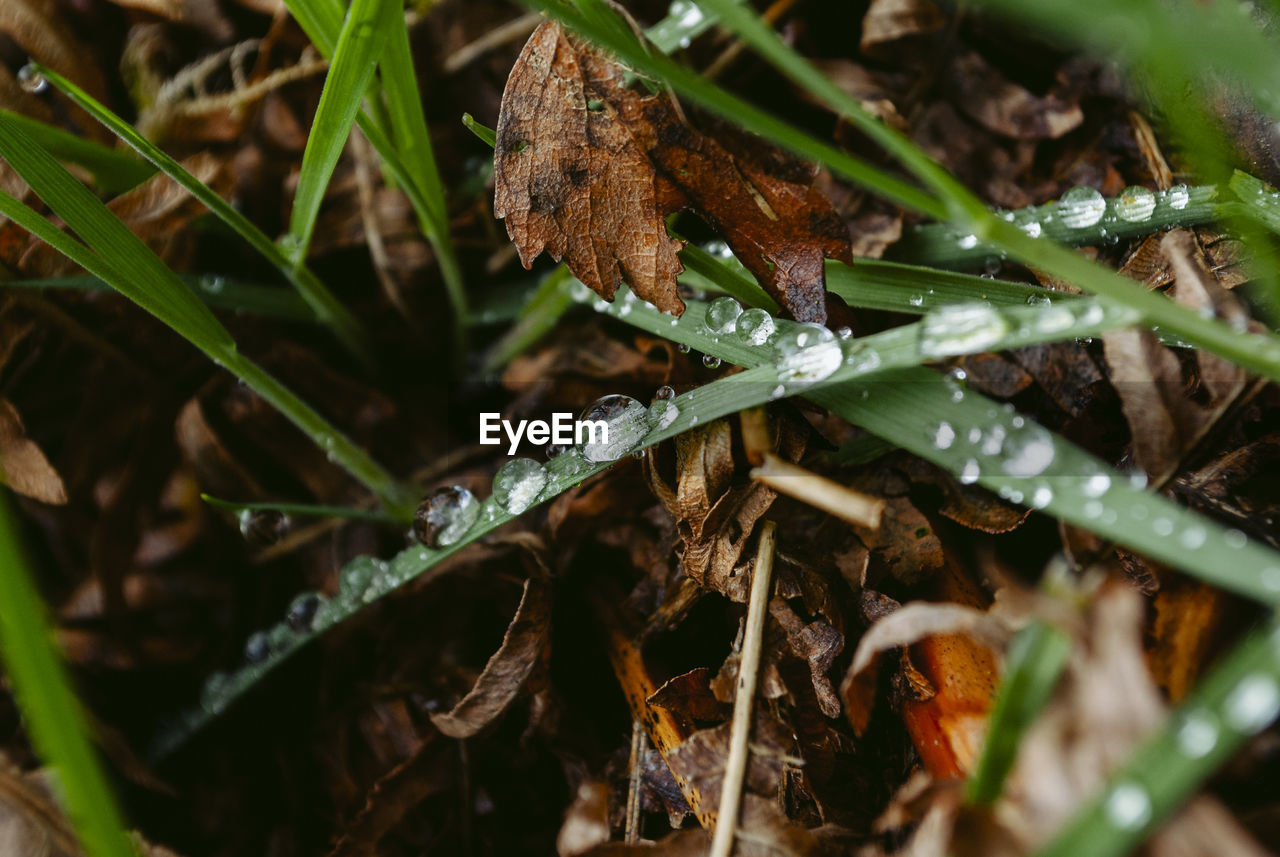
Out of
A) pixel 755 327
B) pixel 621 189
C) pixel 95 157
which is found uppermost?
pixel 95 157

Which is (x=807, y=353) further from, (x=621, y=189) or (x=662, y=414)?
(x=621, y=189)

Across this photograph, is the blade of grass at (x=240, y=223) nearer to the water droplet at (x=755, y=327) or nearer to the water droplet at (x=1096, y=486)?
the water droplet at (x=755, y=327)

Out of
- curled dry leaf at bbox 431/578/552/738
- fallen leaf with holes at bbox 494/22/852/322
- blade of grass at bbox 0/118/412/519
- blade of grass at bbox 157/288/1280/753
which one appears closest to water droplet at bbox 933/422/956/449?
blade of grass at bbox 157/288/1280/753

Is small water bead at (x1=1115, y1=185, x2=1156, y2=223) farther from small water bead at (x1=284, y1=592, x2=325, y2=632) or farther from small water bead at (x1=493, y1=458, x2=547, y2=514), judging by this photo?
small water bead at (x1=284, y1=592, x2=325, y2=632)

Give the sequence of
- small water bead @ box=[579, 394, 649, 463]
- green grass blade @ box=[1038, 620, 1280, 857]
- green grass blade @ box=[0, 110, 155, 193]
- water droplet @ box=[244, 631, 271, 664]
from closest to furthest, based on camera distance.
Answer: green grass blade @ box=[1038, 620, 1280, 857]
small water bead @ box=[579, 394, 649, 463]
green grass blade @ box=[0, 110, 155, 193]
water droplet @ box=[244, 631, 271, 664]

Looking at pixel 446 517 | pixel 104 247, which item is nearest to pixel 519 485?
pixel 446 517

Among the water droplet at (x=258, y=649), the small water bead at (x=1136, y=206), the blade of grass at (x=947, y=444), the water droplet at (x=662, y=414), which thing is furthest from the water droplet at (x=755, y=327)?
the water droplet at (x=258, y=649)

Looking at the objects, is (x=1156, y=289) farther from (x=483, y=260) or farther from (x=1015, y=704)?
(x=483, y=260)
